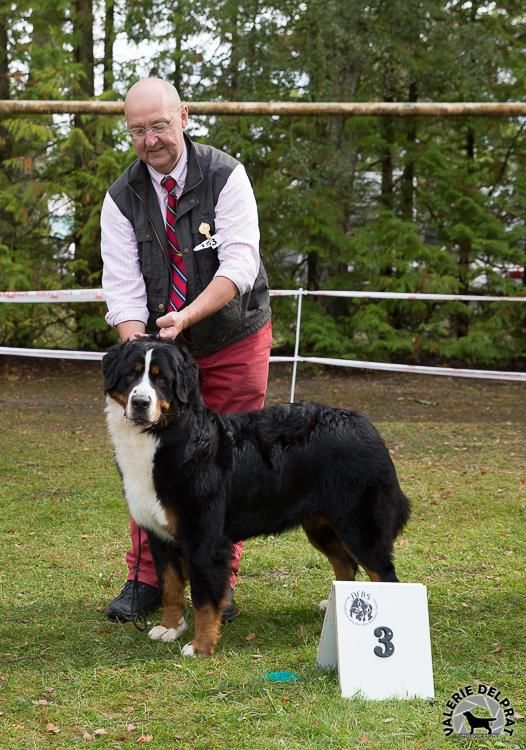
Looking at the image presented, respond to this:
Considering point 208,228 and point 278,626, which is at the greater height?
point 208,228

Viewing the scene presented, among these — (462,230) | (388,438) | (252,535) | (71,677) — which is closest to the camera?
(71,677)

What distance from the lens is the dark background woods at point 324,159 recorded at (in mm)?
10930

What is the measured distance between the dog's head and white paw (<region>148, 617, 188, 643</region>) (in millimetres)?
929

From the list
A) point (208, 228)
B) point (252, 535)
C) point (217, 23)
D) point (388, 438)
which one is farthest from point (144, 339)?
point (217, 23)

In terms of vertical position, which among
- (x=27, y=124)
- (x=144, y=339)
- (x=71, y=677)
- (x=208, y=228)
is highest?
(x=27, y=124)

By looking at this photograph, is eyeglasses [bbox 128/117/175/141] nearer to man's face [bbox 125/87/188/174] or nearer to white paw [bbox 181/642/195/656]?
man's face [bbox 125/87/188/174]

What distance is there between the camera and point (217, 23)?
1128 centimetres

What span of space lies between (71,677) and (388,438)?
5.05 metres

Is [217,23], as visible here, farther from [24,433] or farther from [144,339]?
[144,339]

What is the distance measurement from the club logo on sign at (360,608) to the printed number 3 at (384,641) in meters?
0.05

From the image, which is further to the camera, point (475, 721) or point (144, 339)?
point (144, 339)

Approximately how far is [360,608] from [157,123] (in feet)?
6.69

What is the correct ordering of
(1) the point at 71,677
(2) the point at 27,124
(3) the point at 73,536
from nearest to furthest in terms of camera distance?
1. (1) the point at 71,677
2. (3) the point at 73,536
3. (2) the point at 27,124

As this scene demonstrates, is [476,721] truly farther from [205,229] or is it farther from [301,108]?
[301,108]
